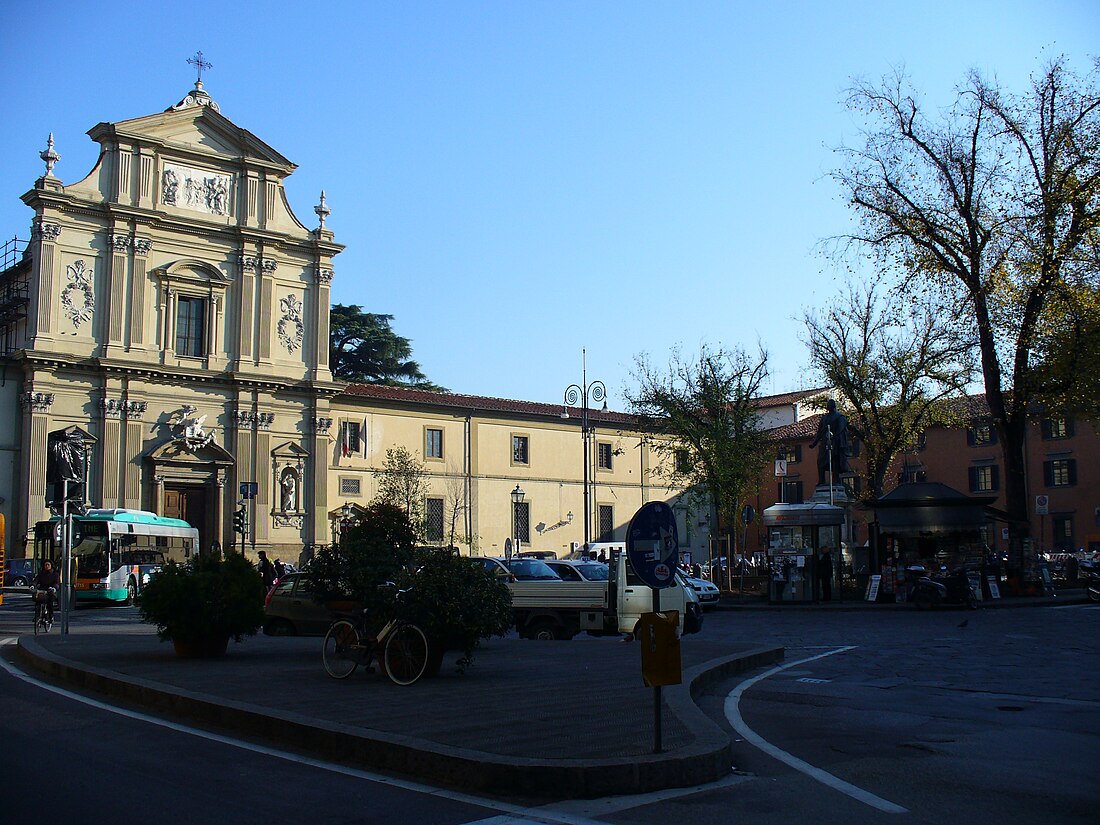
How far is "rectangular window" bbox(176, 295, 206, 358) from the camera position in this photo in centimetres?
5019

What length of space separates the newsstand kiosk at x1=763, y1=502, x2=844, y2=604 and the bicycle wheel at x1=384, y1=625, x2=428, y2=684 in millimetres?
20344

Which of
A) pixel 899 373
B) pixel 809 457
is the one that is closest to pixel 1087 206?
pixel 899 373

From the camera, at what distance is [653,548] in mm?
8188

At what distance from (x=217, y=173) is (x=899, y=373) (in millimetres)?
33648

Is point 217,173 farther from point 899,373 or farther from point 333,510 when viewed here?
point 899,373

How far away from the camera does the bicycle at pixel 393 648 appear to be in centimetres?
1226

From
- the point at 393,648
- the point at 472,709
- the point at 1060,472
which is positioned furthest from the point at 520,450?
the point at 472,709

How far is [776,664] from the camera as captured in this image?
16.1 metres

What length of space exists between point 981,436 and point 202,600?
57.8 meters

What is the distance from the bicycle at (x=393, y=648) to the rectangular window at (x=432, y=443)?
4446 centimetres

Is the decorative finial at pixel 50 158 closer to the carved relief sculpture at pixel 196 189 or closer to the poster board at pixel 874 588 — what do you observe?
the carved relief sculpture at pixel 196 189

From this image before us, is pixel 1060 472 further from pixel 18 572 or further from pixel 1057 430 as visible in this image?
pixel 18 572

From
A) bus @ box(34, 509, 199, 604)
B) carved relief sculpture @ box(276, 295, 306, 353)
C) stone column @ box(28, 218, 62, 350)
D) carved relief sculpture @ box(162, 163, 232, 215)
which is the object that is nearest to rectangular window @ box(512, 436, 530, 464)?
carved relief sculpture @ box(276, 295, 306, 353)

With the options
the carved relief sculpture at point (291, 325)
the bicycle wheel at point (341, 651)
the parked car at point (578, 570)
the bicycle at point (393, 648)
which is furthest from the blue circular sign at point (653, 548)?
the carved relief sculpture at point (291, 325)
